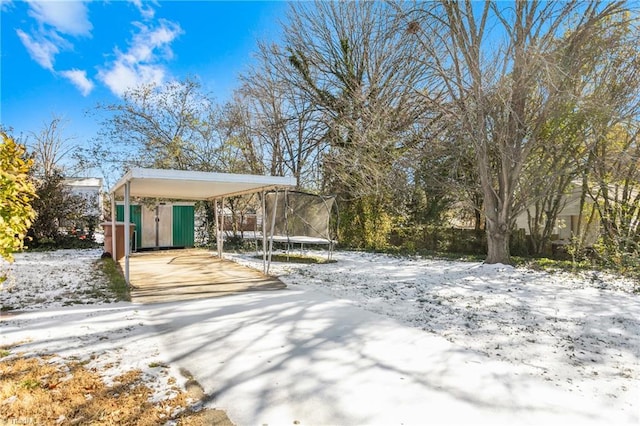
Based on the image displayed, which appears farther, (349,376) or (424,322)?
(424,322)

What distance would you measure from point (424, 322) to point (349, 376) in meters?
1.64

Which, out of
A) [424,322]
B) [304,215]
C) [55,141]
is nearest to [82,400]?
[424,322]

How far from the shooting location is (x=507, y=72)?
24.6 feet

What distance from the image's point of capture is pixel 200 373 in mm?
2580

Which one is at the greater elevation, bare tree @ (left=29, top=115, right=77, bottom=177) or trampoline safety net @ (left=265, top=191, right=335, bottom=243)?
bare tree @ (left=29, top=115, right=77, bottom=177)

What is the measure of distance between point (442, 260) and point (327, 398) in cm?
747

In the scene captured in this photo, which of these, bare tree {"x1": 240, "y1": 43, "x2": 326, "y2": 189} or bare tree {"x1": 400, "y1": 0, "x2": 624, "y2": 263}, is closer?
bare tree {"x1": 400, "y1": 0, "x2": 624, "y2": 263}

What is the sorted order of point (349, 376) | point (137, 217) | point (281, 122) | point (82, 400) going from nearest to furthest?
point (82, 400), point (349, 376), point (137, 217), point (281, 122)

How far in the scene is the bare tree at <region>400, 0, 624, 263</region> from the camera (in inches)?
258

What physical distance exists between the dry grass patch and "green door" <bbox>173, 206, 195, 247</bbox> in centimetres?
1018

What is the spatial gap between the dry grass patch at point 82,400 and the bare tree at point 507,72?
A: 6846mm

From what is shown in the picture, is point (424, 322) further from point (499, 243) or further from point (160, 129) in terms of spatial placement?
point (160, 129)

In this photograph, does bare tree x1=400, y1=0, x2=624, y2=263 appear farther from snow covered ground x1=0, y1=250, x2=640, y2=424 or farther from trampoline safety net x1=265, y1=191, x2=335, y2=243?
trampoline safety net x1=265, y1=191, x2=335, y2=243

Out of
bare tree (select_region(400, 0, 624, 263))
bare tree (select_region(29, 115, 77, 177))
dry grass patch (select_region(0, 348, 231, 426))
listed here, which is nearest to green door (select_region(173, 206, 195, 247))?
bare tree (select_region(400, 0, 624, 263))
